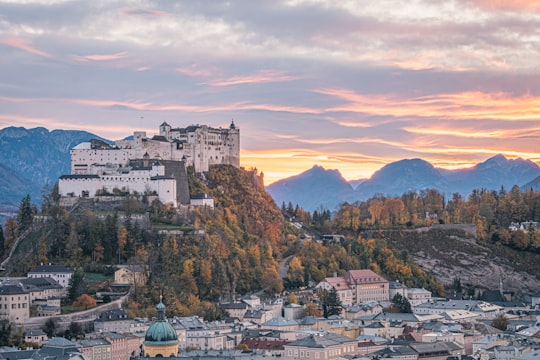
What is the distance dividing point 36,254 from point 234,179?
30448mm

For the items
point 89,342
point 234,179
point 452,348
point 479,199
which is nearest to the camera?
point 89,342

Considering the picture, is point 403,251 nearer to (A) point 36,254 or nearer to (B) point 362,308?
(B) point 362,308

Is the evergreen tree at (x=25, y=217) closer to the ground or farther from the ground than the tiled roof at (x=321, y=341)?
farther from the ground

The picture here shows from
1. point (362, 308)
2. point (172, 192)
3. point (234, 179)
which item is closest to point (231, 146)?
point (234, 179)

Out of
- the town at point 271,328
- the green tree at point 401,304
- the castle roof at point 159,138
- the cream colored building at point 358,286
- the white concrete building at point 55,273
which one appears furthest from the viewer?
the castle roof at point 159,138

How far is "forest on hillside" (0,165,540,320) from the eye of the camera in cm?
9269

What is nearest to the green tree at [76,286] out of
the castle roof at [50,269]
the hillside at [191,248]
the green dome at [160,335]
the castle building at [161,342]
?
the castle roof at [50,269]

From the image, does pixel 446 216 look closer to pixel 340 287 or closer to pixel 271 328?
pixel 340 287

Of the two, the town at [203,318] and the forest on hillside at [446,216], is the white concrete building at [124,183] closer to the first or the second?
the town at [203,318]

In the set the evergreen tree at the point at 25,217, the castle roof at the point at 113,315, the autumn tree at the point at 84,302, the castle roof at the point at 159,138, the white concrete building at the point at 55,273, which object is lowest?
the castle roof at the point at 113,315

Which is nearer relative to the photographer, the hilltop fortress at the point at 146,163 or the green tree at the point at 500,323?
the green tree at the point at 500,323

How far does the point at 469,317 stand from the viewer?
339 ft

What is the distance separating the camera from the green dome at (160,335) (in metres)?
72.4

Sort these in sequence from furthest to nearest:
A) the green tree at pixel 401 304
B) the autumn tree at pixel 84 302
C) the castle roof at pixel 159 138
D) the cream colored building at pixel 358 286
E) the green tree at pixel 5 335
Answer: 1. the castle roof at pixel 159 138
2. the cream colored building at pixel 358 286
3. the green tree at pixel 401 304
4. the autumn tree at pixel 84 302
5. the green tree at pixel 5 335
